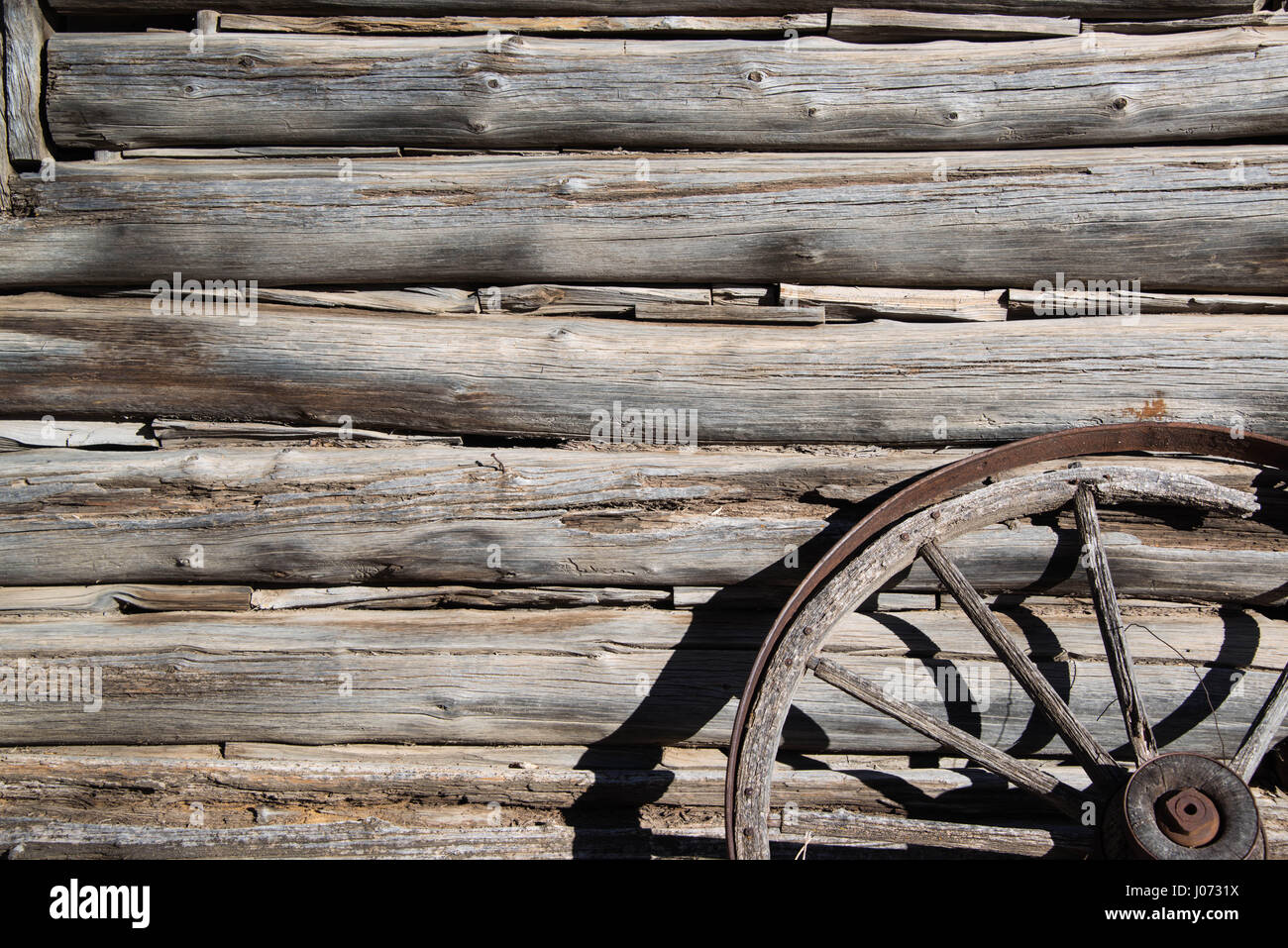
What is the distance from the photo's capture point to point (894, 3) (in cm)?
250

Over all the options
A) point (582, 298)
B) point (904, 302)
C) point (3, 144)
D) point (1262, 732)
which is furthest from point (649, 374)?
point (3, 144)

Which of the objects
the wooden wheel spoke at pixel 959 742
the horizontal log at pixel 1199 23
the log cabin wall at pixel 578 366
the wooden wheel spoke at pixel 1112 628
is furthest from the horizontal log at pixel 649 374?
the horizontal log at pixel 1199 23

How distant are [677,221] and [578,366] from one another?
0.50 metres

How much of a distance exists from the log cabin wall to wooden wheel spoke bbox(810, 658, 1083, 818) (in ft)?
0.87

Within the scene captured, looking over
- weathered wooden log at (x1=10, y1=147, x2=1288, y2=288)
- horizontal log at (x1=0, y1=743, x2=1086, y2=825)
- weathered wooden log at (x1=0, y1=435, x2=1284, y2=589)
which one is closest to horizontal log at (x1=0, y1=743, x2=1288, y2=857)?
horizontal log at (x1=0, y1=743, x2=1086, y2=825)

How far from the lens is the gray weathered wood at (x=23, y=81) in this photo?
8.27 feet

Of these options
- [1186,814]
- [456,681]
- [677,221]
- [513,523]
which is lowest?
[1186,814]

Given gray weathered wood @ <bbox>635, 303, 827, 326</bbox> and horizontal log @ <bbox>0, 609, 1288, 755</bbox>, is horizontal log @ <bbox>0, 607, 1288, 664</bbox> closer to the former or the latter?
horizontal log @ <bbox>0, 609, 1288, 755</bbox>

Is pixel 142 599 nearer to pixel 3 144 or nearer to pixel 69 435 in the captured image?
pixel 69 435

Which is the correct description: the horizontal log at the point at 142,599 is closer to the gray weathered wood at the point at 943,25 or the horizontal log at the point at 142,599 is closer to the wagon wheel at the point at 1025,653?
the wagon wheel at the point at 1025,653

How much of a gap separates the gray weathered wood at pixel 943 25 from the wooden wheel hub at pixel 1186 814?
6.59ft

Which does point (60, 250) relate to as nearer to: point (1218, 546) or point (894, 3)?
point (894, 3)

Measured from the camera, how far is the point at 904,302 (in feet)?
8.18

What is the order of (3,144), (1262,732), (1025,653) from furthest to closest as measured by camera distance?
(3,144), (1025,653), (1262,732)
